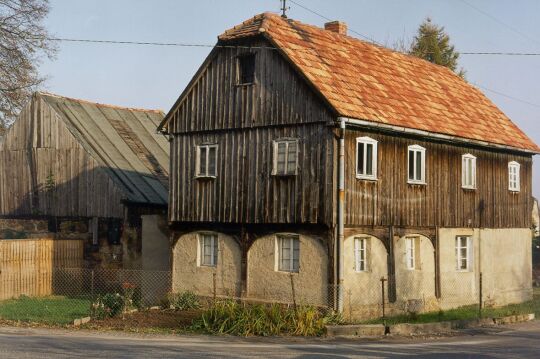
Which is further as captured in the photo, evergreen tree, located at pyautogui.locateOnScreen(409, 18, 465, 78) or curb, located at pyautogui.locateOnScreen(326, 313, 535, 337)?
evergreen tree, located at pyautogui.locateOnScreen(409, 18, 465, 78)

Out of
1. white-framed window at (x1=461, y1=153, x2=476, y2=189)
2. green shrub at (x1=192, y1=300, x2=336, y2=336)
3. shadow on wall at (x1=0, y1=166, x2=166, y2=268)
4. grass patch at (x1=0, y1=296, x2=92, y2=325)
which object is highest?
white-framed window at (x1=461, y1=153, x2=476, y2=189)

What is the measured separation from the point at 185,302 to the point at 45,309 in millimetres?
4549

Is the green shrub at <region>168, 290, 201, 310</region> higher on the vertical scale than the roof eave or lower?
lower

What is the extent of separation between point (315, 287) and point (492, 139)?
34.6 ft

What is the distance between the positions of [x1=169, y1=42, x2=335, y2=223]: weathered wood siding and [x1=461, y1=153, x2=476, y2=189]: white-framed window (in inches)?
294

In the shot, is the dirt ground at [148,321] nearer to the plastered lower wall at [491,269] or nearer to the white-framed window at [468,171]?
the plastered lower wall at [491,269]

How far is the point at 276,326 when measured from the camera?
21922mm

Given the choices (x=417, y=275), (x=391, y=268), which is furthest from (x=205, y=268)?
(x=417, y=275)

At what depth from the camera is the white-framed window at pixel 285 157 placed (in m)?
25.2

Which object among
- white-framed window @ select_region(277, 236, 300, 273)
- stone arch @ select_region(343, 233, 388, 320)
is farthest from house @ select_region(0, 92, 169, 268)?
stone arch @ select_region(343, 233, 388, 320)

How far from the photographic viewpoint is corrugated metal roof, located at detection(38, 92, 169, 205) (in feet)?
111

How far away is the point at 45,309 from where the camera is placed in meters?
26.6

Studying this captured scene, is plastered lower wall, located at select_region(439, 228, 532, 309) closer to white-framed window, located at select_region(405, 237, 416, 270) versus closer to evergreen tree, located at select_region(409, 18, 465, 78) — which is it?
white-framed window, located at select_region(405, 237, 416, 270)

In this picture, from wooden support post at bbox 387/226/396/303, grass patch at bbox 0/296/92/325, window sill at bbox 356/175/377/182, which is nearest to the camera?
grass patch at bbox 0/296/92/325
